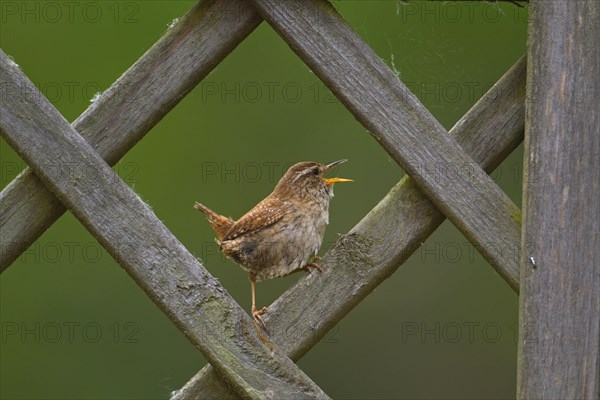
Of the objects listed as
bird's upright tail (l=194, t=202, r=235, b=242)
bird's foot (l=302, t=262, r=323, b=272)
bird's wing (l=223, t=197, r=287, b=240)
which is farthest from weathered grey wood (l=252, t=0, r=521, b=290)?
bird's upright tail (l=194, t=202, r=235, b=242)

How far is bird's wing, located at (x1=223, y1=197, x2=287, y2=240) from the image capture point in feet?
8.13

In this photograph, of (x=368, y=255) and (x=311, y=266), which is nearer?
(x=368, y=255)

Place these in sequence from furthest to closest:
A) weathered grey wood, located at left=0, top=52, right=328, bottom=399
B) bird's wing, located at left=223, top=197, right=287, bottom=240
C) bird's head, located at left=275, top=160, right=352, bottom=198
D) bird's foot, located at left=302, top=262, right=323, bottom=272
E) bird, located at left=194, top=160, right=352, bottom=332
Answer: bird's head, located at left=275, top=160, right=352, bottom=198
bird's wing, located at left=223, top=197, right=287, bottom=240
bird, located at left=194, top=160, right=352, bottom=332
bird's foot, located at left=302, top=262, right=323, bottom=272
weathered grey wood, located at left=0, top=52, right=328, bottom=399

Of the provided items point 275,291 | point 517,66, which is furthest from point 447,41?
point 517,66

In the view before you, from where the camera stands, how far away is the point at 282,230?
7.90ft

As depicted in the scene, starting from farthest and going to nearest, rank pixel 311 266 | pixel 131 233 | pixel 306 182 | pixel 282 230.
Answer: pixel 306 182
pixel 282 230
pixel 311 266
pixel 131 233

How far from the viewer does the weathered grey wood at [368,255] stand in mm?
1925

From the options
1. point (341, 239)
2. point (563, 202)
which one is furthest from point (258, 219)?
point (563, 202)

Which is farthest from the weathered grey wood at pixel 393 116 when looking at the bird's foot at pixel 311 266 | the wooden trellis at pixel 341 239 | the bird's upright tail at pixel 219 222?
the bird's upright tail at pixel 219 222

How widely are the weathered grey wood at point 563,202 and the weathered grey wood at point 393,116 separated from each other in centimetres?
11

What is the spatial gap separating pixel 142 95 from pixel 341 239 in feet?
1.71

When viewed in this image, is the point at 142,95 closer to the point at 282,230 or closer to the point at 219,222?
the point at 282,230

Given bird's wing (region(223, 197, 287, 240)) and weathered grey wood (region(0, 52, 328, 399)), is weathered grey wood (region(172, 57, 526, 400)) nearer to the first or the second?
weathered grey wood (region(0, 52, 328, 399))

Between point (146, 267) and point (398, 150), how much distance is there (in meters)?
0.58
